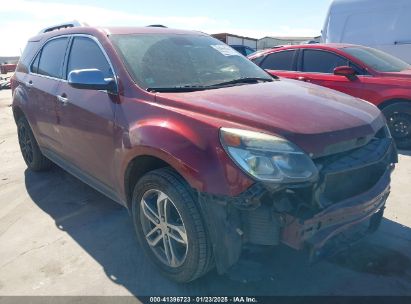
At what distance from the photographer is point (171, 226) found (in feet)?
8.20

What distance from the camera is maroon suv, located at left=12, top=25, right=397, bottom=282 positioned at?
6.75 ft

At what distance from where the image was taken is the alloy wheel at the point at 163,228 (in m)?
2.48

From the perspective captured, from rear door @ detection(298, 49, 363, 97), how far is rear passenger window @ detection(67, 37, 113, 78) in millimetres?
3920

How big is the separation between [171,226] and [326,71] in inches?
182

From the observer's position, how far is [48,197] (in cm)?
420

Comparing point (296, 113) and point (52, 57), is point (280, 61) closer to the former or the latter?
point (52, 57)

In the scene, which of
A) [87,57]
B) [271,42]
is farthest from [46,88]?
[271,42]

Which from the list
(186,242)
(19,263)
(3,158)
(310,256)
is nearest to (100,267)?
(19,263)

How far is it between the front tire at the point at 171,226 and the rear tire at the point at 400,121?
4.32 m

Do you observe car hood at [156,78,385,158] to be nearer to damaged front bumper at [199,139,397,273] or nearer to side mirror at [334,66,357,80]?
damaged front bumper at [199,139,397,273]

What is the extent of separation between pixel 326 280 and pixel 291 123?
1189 millimetres

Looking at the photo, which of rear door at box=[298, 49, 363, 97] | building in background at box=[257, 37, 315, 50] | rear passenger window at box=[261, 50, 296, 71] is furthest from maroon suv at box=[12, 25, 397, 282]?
building in background at box=[257, 37, 315, 50]

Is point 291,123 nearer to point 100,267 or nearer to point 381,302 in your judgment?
point 381,302

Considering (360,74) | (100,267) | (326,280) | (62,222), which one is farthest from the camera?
(360,74)
